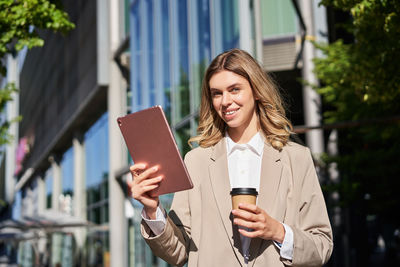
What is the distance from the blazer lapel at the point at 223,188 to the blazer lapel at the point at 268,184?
8 cm

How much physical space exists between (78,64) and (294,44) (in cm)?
1442

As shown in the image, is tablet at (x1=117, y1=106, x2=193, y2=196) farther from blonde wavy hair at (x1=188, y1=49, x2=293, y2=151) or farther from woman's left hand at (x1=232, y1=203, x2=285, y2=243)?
blonde wavy hair at (x1=188, y1=49, x2=293, y2=151)

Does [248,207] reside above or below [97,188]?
below

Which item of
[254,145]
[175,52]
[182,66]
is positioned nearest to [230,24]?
[182,66]

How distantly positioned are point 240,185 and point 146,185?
457mm

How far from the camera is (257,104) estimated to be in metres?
2.61

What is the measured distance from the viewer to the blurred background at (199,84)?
267 inches

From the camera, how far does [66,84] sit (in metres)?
30.8

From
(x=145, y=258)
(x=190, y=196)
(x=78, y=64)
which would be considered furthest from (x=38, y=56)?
(x=190, y=196)

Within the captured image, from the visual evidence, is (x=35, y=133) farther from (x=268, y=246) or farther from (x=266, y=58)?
(x=268, y=246)

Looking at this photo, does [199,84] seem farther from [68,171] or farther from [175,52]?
[68,171]

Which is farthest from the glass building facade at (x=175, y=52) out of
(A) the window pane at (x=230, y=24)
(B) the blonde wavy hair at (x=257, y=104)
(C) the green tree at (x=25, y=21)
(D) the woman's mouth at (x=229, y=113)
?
(D) the woman's mouth at (x=229, y=113)

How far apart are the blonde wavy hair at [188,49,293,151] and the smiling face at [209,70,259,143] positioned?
3 centimetres

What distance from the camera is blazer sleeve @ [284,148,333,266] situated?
2.28 metres
